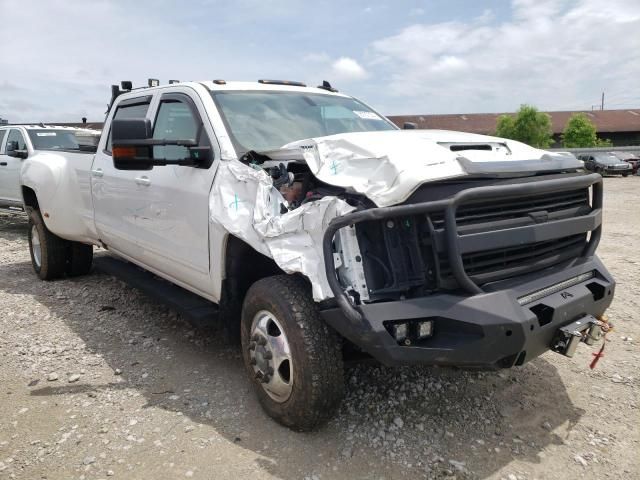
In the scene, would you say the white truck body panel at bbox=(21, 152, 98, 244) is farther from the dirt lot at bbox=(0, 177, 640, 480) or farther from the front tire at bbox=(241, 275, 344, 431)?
the front tire at bbox=(241, 275, 344, 431)

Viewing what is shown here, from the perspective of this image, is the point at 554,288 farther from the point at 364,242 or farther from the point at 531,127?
the point at 531,127

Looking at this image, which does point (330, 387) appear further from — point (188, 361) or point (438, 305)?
point (188, 361)

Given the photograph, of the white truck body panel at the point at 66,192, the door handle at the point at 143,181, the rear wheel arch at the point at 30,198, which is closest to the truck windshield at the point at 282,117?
the door handle at the point at 143,181

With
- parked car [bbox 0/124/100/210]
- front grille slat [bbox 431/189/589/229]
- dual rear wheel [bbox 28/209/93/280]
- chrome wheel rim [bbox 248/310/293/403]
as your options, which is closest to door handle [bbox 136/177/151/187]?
chrome wheel rim [bbox 248/310/293/403]

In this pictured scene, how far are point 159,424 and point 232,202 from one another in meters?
1.39

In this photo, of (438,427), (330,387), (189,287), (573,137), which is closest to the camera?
(330,387)

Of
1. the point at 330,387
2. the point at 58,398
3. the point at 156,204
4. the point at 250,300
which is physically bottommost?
the point at 58,398

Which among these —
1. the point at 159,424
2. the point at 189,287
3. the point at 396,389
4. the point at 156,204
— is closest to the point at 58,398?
the point at 159,424

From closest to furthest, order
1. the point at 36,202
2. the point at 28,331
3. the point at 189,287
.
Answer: the point at 189,287
the point at 28,331
the point at 36,202

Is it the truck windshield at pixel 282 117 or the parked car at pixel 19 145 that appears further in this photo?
the parked car at pixel 19 145

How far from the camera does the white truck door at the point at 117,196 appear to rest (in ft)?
15.2

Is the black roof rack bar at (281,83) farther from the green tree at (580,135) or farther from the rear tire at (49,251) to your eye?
the green tree at (580,135)

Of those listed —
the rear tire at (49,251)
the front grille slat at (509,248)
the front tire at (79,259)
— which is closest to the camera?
the front grille slat at (509,248)

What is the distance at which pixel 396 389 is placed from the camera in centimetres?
359
